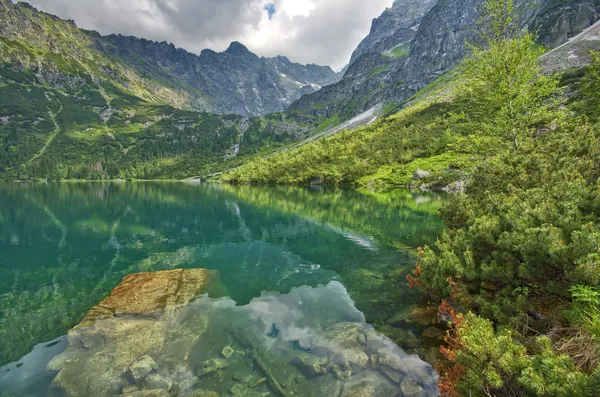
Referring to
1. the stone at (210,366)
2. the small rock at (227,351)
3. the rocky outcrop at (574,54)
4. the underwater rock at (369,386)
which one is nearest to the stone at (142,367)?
the stone at (210,366)

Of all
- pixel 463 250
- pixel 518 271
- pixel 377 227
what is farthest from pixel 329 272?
pixel 377 227

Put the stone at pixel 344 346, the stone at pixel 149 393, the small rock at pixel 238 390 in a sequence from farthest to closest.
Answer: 1. the stone at pixel 344 346
2. the small rock at pixel 238 390
3. the stone at pixel 149 393

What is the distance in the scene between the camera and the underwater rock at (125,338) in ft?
36.5

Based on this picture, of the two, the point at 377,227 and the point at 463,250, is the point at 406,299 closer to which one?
the point at 463,250

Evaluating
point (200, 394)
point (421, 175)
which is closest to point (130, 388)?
point (200, 394)

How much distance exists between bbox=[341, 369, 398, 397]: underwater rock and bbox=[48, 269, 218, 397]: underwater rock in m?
6.82

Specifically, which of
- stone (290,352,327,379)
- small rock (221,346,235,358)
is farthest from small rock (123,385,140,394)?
stone (290,352,327,379)

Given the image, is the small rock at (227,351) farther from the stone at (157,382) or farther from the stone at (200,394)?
the stone at (157,382)

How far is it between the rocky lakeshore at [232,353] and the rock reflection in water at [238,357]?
1.5 inches

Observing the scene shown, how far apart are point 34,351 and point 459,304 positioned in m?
18.5

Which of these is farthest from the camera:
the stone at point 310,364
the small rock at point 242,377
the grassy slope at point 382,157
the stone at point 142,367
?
the grassy slope at point 382,157

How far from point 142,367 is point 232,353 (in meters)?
3.38

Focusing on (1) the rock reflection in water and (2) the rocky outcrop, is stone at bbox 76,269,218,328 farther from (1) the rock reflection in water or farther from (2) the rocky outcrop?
(2) the rocky outcrop

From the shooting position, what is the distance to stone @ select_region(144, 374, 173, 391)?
10.6m
